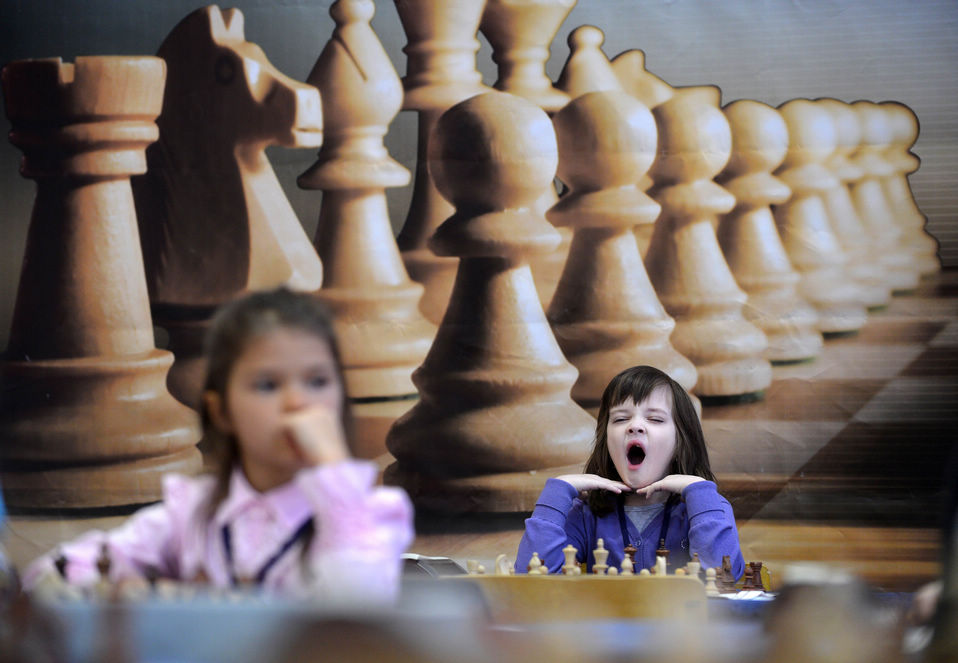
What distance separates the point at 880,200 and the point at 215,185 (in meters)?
1.23

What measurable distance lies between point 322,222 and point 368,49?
13.1 inches

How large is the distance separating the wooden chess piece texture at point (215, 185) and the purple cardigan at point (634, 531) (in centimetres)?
86

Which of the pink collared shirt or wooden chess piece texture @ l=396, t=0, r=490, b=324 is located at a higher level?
wooden chess piece texture @ l=396, t=0, r=490, b=324

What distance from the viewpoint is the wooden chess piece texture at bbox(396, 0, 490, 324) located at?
209cm

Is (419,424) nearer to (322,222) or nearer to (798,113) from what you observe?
(322,222)

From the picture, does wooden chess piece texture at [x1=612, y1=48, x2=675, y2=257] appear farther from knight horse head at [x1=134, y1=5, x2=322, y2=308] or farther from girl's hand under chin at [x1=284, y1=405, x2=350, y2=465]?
girl's hand under chin at [x1=284, y1=405, x2=350, y2=465]

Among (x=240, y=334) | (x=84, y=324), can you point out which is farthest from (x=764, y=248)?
(x=240, y=334)

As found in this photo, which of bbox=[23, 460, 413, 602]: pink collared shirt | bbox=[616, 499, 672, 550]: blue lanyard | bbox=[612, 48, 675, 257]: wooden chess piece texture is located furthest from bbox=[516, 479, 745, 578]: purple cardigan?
bbox=[612, 48, 675, 257]: wooden chess piece texture

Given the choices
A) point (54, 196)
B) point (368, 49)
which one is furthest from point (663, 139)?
point (54, 196)

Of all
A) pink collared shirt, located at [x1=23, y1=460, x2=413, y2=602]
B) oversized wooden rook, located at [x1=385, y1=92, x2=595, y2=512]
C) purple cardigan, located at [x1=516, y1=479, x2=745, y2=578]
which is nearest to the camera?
pink collared shirt, located at [x1=23, y1=460, x2=413, y2=602]

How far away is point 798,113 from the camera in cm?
205

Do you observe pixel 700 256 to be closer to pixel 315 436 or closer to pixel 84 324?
pixel 84 324

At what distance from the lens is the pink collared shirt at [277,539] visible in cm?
68

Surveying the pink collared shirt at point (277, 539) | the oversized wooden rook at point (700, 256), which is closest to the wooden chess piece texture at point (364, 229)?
the oversized wooden rook at point (700, 256)
